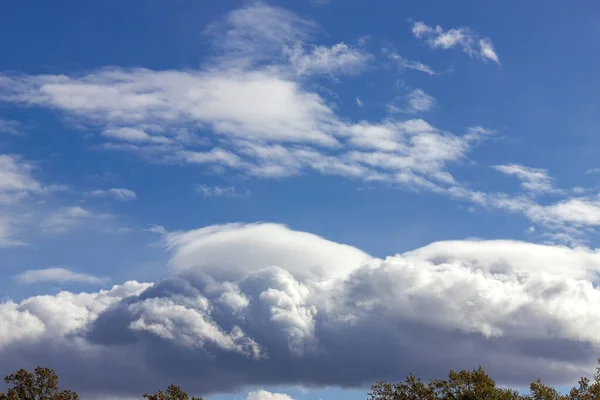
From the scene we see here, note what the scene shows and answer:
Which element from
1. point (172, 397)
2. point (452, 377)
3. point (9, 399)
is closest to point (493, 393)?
point (452, 377)

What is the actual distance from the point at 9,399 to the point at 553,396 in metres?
87.5

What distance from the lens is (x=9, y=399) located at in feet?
440

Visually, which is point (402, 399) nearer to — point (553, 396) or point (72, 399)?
point (553, 396)

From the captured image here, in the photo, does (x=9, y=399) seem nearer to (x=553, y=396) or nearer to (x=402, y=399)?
(x=402, y=399)

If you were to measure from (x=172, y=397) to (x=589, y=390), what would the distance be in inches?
2643

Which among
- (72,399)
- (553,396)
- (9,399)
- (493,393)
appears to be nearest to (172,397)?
(72,399)

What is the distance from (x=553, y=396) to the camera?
413ft

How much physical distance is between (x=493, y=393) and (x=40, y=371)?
74.4 m

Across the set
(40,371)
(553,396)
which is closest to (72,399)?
(40,371)

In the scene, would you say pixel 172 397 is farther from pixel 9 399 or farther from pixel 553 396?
pixel 553 396

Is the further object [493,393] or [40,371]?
[40,371]

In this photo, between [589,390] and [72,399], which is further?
[72,399]

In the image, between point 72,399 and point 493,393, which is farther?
point 72,399

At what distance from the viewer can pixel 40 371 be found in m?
136
